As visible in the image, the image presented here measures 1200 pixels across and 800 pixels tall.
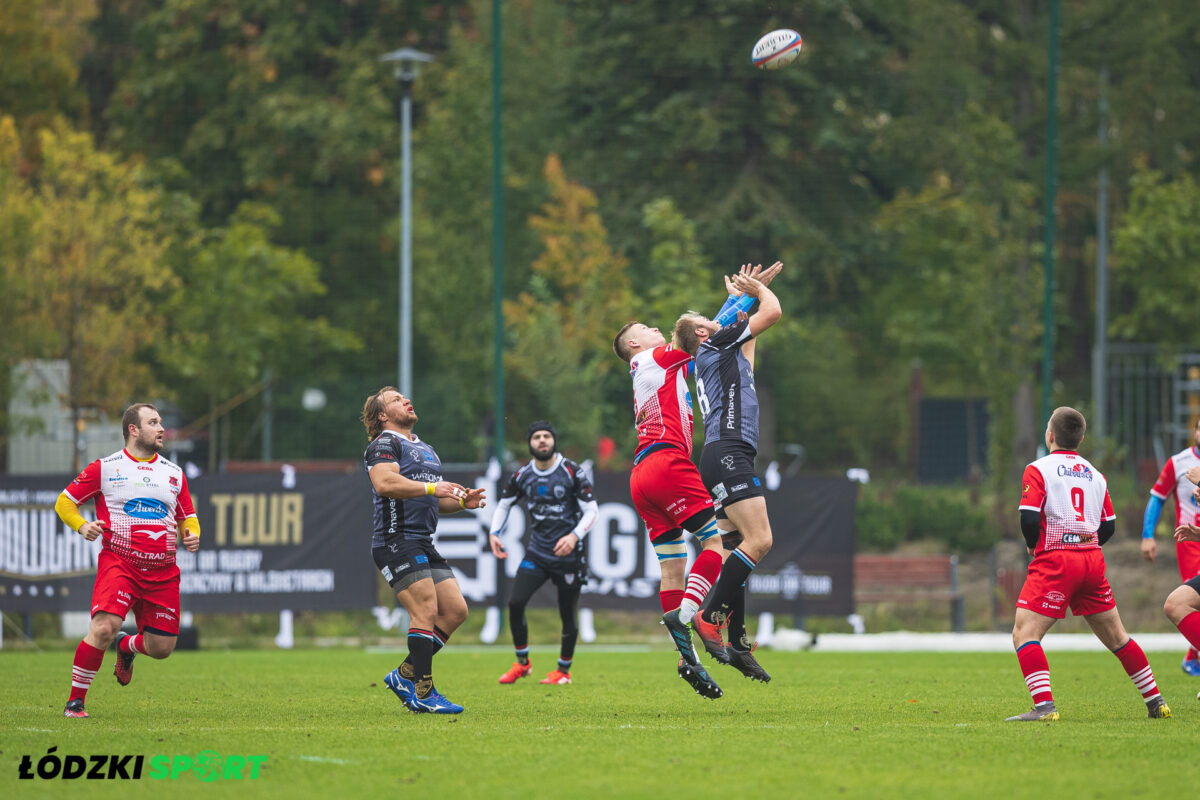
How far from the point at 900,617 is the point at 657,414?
11789 mm

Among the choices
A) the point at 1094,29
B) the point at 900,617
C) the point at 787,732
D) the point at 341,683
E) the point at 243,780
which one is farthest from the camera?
the point at 1094,29

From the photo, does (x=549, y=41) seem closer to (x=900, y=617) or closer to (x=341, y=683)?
(x=900, y=617)

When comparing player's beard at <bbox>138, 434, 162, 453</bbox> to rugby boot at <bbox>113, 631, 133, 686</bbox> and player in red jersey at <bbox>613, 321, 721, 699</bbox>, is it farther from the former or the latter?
player in red jersey at <bbox>613, 321, 721, 699</bbox>

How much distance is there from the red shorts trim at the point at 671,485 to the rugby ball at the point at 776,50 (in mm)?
3759

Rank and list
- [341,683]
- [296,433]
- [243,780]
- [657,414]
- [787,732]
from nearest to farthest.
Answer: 1. [243,780]
2. [787,732]
3. [657,414]
4. [341,683]
5. [296,433]

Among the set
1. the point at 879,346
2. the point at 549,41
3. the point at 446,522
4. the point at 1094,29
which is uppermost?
the point at 549,41

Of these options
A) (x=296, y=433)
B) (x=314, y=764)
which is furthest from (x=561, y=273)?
(x=314, y=764)

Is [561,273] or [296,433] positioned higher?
[561,273]

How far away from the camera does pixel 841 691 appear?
38.2 ft

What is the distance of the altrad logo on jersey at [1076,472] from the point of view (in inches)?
354

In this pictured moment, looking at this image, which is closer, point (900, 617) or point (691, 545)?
point (691, 545)

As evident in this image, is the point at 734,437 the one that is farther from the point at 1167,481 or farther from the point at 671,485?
the point at 1167,481

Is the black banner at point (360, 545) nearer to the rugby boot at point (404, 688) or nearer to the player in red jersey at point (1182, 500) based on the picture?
the player in red jersey at point (1182, 500)

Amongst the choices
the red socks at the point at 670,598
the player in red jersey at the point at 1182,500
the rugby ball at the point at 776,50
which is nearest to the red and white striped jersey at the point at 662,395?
the red socks at the point at 670,598
